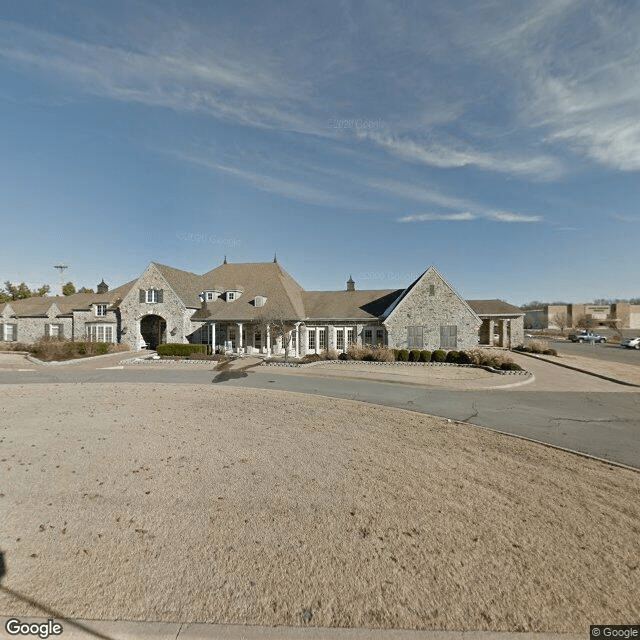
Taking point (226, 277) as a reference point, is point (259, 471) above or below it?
below

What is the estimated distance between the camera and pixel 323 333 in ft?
98.7

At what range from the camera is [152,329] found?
1352 inches

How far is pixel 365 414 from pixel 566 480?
5509mm

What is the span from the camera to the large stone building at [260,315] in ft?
90.7

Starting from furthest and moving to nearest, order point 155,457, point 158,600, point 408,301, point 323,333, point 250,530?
point 323,333 < point 408,301 < point 155,457 < point 250,530 < point 158,600

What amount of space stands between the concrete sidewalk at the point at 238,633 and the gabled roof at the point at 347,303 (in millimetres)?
26302

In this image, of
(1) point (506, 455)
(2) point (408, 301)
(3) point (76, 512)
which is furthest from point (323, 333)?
(3) point (76, 512)

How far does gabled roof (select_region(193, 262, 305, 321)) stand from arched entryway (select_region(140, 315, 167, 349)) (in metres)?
4.66

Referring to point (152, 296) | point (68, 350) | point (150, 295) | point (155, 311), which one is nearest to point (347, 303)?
point (155, 311)

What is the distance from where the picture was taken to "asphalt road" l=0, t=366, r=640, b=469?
8.55m

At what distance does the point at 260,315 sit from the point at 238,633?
84.1ft

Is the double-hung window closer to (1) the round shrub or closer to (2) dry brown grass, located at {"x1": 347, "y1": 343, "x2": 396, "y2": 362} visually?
(2) dry brown grass, located at {"x1": 347, "y1": 343, "x2": 396, "y2": 362}

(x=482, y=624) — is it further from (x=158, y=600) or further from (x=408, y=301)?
(x=408, y=301)

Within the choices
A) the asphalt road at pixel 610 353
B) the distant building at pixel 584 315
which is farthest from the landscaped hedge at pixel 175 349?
the distant building at pixel 584 315
